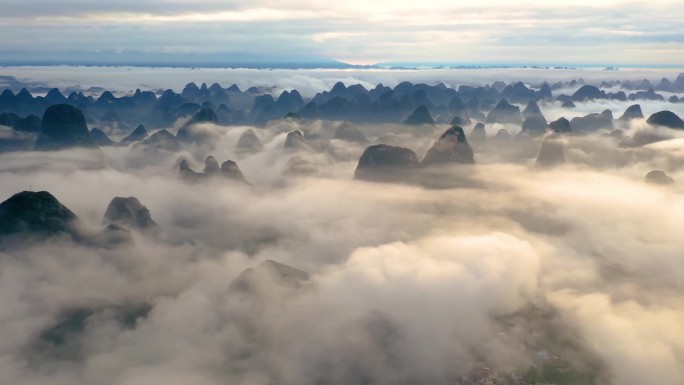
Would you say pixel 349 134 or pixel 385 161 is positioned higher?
pixel 349 134

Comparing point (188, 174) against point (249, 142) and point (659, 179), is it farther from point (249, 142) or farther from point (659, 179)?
point (659, 179)

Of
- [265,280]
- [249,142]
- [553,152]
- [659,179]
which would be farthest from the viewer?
[249,142]

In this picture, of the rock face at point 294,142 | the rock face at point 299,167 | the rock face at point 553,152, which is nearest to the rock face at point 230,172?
the rock face at point 299,167

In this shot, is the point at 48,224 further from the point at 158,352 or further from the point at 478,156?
the point at 478,156

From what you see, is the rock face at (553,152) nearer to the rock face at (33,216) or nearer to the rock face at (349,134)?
the rock face at (349,134)

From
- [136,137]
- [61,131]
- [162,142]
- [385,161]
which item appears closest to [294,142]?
→ [162,142]

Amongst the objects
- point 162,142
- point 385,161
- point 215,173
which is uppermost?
point 385,161

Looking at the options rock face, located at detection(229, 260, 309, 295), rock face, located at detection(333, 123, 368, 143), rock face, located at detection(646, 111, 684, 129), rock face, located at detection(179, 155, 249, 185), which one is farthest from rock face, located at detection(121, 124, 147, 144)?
rock face, located at detection(646, 111, 684, 129)
